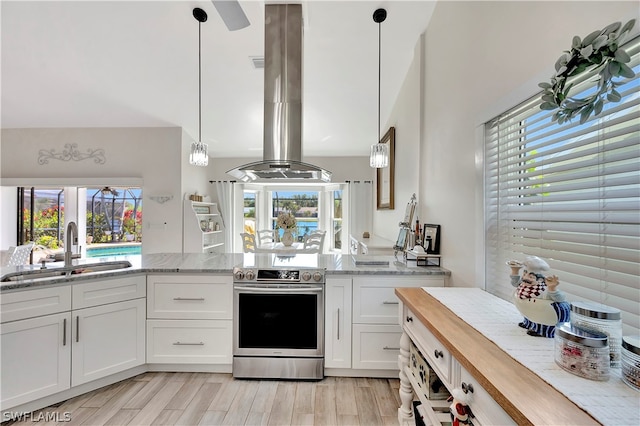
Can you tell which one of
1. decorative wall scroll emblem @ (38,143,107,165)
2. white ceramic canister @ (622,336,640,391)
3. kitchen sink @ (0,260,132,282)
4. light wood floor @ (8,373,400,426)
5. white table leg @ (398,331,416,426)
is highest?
decorative wall scroll emblem @ (38,143,107,165)

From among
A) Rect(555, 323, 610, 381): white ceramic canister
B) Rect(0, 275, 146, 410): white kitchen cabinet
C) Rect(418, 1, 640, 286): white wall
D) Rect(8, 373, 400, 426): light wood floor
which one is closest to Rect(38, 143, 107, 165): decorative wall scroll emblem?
Rect(0, 275, 146, 410): white kitchen cabinet

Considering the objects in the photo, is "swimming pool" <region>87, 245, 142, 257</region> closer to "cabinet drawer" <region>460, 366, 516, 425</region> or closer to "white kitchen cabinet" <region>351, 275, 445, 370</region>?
"white kitchen cabinet" <region>351, 275, 445, 370</region>

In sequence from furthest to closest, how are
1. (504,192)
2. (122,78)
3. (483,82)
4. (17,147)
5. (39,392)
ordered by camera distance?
(17,147)
(122,78)
(39,392)
(483,82)
(504,192)

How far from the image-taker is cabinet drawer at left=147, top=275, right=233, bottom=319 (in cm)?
218

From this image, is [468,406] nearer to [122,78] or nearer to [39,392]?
[39,392]

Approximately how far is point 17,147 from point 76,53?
8.55 ft

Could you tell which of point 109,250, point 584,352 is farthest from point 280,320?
point 109,250

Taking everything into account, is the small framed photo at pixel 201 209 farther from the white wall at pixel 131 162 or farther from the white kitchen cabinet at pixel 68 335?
the white kitchen cabinet at pixel 68 335

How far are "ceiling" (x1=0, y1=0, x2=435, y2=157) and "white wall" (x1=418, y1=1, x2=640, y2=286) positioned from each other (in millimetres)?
631

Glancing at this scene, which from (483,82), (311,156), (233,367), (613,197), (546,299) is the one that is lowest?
(233,367)

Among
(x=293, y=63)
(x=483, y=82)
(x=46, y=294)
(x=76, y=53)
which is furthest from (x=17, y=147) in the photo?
(x=483, y=82)

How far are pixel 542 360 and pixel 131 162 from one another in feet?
17.1

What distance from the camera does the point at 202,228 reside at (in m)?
4.59

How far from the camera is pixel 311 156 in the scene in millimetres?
5258
